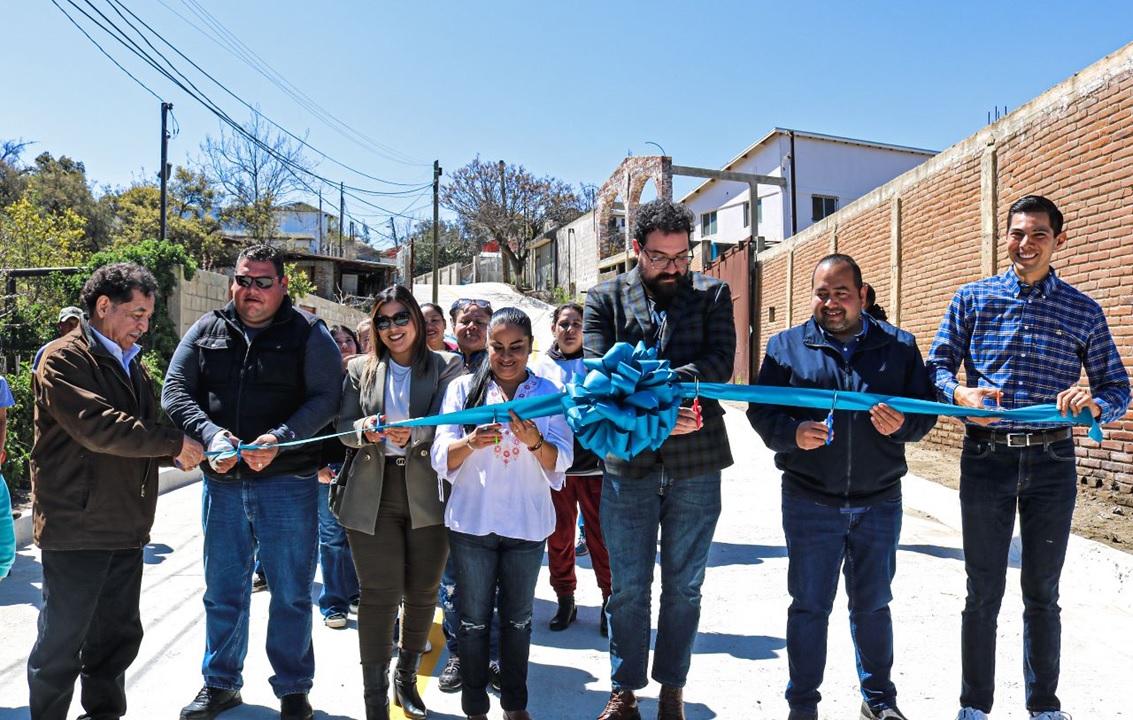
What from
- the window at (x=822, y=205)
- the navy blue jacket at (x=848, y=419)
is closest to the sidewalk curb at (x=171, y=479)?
the navy blue jacket at (x=848, y=419)

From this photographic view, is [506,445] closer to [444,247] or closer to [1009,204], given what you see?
[1009,204]

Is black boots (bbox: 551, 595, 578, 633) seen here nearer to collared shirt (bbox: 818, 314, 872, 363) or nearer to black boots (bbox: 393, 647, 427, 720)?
black boots (bbox: 393, 647, 427, 720)

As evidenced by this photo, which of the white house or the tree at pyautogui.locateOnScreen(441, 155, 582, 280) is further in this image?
the tree at pyautogui.locateOnScreen(441, 155, 582, 280)

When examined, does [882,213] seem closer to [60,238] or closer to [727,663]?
[727,663]

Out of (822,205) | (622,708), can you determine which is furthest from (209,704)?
(822,205)

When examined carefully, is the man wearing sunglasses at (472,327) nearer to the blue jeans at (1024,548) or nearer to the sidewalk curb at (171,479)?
the blue jeans at (1024,548)

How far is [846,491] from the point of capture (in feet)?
10.7

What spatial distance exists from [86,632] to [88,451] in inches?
28.1

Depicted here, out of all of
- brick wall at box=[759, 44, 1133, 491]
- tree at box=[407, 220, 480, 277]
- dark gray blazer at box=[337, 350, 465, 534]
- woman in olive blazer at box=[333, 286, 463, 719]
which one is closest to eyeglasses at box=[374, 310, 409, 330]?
woman in olive blazer at box=[333, 286, 463, 719]

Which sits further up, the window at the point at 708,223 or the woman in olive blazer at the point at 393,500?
the window at the point at 708,223

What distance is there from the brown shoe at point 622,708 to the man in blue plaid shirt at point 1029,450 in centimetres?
139

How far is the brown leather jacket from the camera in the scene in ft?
10.5

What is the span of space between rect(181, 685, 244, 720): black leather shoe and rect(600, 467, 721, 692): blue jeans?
1.74m

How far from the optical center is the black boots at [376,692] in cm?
343
